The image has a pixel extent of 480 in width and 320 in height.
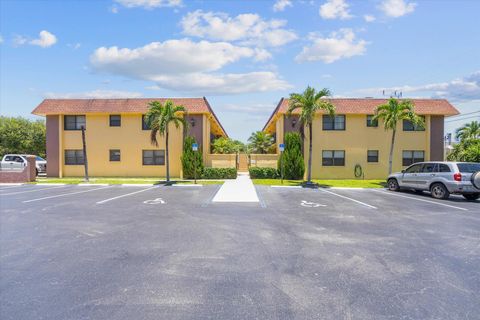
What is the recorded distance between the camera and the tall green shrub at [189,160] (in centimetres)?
2620

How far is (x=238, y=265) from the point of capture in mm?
5812

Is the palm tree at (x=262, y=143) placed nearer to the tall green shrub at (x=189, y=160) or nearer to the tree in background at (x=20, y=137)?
the tall green shrub at (x=189, y=160)

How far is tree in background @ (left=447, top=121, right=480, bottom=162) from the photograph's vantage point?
77.5 ft

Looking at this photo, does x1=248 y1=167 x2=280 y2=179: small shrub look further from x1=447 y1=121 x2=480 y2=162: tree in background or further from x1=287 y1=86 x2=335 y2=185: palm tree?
x1=447 y1=121 x2=480 y2=162: tree in background

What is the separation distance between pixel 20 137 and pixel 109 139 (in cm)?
2149

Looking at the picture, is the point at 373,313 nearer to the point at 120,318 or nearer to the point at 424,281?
the point at 424,281

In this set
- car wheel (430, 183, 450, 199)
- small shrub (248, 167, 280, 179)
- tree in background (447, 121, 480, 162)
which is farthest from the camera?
small shrub (248, 167, 280, 179)

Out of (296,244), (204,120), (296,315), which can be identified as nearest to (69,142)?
(204,120)

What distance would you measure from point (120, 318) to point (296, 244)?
420 cm

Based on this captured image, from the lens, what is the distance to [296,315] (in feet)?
13.1

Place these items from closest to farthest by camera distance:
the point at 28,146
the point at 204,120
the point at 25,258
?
the point at 25,258 < the point at 204,120 < the point at 28,146

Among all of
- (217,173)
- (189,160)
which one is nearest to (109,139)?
(189,160)

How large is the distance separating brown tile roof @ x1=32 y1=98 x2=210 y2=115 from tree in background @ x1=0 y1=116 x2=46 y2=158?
16.9 metres

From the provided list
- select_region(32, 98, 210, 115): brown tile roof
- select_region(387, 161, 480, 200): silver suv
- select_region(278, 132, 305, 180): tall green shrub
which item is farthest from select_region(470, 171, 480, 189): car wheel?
select_region(32, 98, 210, 115): brown tile roof
